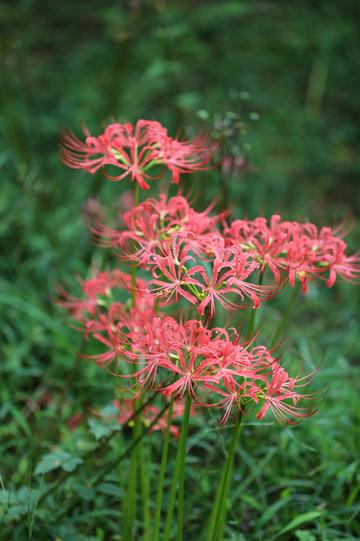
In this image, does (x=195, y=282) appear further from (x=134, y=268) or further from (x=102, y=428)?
(x=102, y=428)

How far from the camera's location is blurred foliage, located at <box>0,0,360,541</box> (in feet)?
6.39

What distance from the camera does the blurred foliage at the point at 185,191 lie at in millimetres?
1948

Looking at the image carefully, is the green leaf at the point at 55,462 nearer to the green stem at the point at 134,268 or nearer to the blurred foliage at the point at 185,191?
the blurred foliage at the point at 185,191

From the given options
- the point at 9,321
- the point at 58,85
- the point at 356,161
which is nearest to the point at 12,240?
the point at 9,321

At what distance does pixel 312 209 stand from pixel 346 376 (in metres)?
1.59

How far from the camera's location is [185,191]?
8.73ft

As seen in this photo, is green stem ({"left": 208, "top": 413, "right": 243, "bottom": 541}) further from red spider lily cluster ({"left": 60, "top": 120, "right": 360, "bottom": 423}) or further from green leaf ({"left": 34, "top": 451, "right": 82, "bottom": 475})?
green leaf ({"left": 34, "top": 451, "right": 82, "bottom": 475})

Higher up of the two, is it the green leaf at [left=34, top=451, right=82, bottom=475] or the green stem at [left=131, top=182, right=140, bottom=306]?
the green stem at [left=131, top=182, right=140, bottom=306]

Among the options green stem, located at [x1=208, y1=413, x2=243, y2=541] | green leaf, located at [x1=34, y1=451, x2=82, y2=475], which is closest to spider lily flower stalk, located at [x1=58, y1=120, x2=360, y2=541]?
green stem, located at [x1=208, y1=413, x2=243, y2=541]

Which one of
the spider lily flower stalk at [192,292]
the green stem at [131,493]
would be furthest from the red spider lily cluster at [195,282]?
the green stem at [131,493]

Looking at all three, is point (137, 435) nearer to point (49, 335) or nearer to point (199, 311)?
point (199, 311)

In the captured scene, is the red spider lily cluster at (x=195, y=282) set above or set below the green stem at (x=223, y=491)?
above

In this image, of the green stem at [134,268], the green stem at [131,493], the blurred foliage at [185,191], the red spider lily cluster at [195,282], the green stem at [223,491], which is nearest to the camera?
the red spider lily cluster at [195,282]

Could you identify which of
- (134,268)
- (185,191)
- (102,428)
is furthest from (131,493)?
(185,191)
